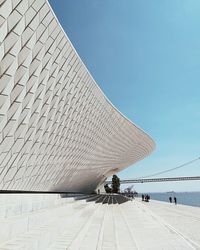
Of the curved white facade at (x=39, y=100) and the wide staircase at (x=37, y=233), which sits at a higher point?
the curved white facade at (x=39, y=100)

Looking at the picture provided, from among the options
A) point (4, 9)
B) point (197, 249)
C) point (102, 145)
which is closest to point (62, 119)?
point (4, 9)

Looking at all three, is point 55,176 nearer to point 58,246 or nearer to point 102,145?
point 102,145

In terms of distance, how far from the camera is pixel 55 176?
24.3 m

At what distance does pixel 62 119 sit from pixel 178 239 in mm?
10830

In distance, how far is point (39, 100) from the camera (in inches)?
533

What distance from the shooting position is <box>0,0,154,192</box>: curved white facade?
32.1 feet

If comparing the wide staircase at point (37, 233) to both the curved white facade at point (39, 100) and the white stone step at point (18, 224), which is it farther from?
the curved white facade at point (39, 100)

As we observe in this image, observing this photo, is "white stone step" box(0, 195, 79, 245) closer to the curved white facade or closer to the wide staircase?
the wide staircase

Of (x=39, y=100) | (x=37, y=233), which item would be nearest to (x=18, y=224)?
(x=37, y=233)

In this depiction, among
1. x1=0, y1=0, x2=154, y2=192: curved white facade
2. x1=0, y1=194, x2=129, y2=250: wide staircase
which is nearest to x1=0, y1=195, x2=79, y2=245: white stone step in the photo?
x1=0, y1=194, x2=129, y2=250: wide staircase

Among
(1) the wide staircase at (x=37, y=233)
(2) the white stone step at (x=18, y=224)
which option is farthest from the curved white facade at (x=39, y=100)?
(2) the white stone step at (x=18, y=224)

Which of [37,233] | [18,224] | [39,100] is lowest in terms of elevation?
[37,233]

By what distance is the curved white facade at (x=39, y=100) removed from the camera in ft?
32.1

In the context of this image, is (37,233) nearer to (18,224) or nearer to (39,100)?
(18,224)
